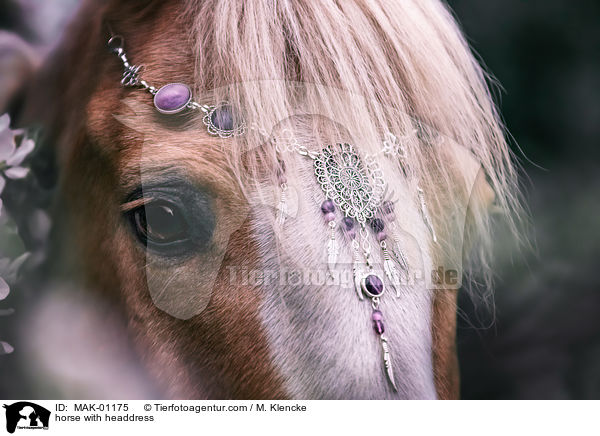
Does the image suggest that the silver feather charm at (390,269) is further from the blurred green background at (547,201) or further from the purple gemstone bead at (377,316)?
the blurred green background at (547,201)

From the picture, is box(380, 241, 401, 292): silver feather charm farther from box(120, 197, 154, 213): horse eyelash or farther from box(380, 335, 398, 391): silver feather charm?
box(120, 197, 154, 213): horse eyelash

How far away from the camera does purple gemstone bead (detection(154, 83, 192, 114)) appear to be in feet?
1.31

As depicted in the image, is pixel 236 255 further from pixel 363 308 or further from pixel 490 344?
pixel 490 344

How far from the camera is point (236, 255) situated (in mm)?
375

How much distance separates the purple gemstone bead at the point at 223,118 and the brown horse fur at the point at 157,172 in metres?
0.01

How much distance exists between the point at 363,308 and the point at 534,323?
0.28m

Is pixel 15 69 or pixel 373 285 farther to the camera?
pixel 15 69

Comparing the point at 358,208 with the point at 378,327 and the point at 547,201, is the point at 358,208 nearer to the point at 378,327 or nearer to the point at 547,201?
the point at 378,327

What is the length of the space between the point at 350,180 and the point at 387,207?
0.04 metres

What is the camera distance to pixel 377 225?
380mm
